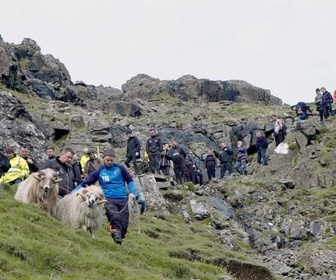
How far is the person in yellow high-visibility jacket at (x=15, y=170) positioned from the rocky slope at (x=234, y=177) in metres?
8.99

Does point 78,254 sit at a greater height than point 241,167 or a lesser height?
lesser

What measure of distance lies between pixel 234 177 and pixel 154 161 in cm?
525

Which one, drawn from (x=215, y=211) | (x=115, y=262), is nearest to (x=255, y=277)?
(x=115, y=262)

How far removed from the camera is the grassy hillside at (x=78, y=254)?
1440cm

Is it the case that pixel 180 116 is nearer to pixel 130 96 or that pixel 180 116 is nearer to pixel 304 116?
pixel 130 96

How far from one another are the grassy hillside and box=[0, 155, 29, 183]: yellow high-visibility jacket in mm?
2030

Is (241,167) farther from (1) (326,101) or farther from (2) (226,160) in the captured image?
(1) (326,101)

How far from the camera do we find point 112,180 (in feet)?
59.3

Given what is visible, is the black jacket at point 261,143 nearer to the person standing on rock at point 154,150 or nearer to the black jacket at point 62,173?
the person standing on rock at point 154,150

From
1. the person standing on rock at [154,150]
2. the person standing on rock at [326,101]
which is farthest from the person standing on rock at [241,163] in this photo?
the person standing on rock at [326,101]

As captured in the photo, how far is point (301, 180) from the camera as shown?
124 ft

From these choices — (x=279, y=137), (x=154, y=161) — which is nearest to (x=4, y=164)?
(x=154, y=161)

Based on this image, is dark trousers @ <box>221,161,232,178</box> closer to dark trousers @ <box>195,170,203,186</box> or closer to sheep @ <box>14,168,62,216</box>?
dark trousers @ <box>195,170,203,186</box>

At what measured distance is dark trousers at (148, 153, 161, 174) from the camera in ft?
121
